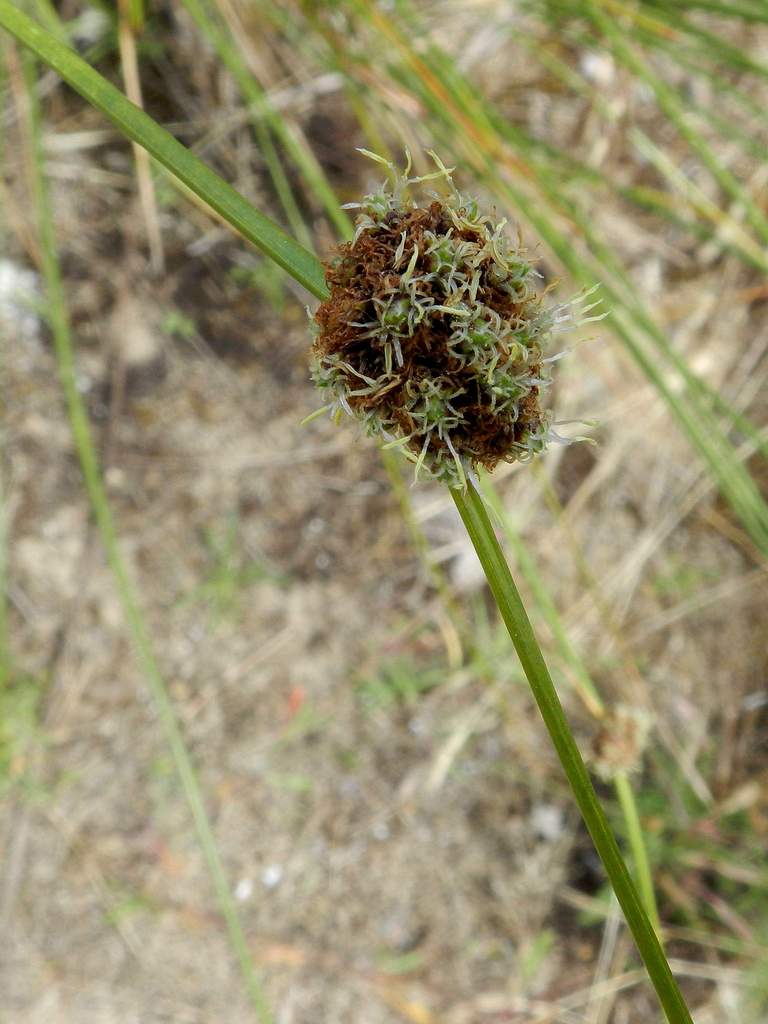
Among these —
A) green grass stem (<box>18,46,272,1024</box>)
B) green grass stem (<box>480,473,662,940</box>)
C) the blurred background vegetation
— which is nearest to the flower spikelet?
green grass stem (<box>480,473,662,940</box>)

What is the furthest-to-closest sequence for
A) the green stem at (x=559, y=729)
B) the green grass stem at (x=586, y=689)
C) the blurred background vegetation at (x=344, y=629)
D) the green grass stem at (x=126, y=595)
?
the blurred background vegetation at (x=344, y=629) < the green grass stem at (x=126, y=595) < the green grass stem at (x=586, y=689) < the green stem at (x=559, y=729)

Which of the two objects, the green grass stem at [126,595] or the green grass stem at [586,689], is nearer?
Answer: the green grass stem at [586,689]

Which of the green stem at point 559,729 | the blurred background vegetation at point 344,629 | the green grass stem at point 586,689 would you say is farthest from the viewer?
the blurred background vegetation at point 344,629

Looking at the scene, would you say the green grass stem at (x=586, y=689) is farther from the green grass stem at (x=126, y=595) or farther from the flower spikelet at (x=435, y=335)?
the green grass stem at (x=126, y=595)

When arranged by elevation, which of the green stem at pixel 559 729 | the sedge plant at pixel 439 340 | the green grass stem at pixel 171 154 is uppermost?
the green grass stem at pixel 171 154

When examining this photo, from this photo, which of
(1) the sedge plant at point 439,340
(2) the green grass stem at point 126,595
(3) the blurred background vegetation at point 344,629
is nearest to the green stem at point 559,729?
(1) the sedge plant at point 439,340

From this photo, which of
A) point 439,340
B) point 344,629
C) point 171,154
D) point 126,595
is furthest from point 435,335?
point 344,629

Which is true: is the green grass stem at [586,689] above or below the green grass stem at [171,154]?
below
